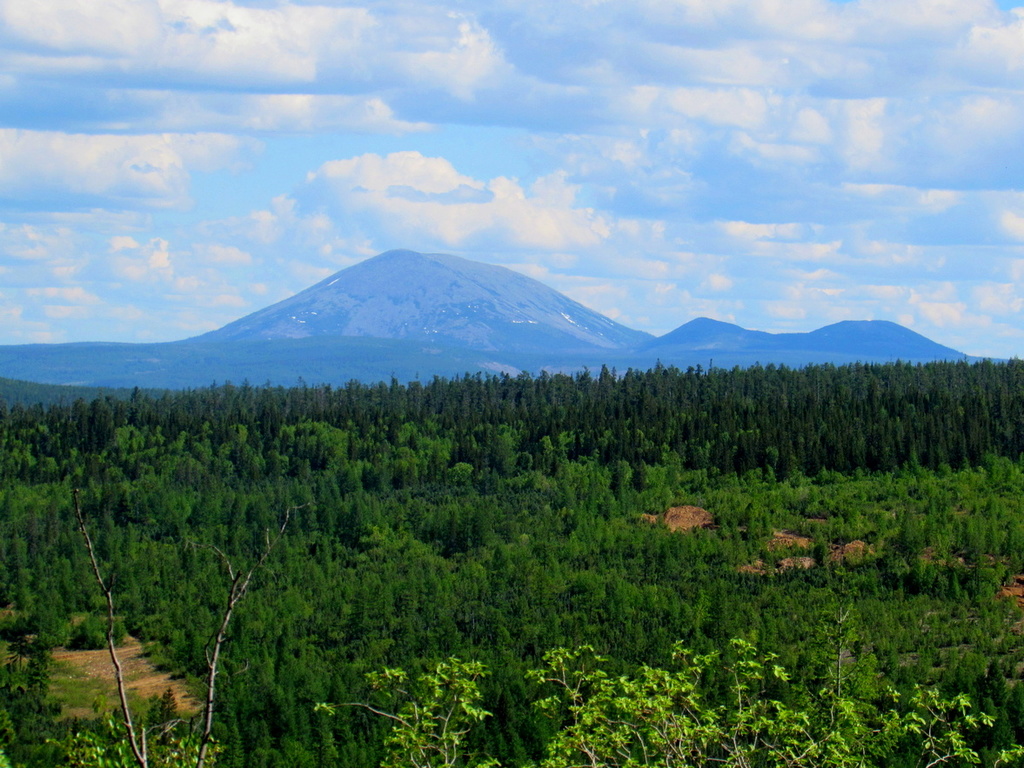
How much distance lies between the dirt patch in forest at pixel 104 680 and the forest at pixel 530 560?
1.74m

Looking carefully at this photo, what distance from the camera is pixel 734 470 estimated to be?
169m

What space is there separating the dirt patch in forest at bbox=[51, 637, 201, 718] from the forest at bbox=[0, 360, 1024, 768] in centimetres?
174

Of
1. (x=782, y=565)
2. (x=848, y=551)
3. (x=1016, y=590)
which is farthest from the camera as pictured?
(x=848, y=551)

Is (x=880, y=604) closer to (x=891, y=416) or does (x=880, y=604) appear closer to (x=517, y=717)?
(x=517, y=717)

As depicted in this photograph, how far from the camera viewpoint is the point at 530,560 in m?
134

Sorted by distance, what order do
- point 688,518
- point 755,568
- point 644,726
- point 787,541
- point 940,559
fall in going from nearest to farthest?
1. point 644,726
2. point 940,559
3. point 755,568
4. point 787,541
5. point 688,518

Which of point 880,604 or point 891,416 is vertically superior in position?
point 891,416

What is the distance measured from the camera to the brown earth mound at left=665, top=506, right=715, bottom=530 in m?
146

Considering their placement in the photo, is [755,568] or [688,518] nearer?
[755,568]

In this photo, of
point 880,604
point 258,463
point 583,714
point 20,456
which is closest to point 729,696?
point 880,604

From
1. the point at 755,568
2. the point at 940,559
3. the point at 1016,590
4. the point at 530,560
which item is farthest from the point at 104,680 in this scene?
the point at 1016,590

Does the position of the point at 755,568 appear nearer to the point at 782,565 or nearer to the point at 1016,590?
the point at 782,565

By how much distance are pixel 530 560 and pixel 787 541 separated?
89.1 feet

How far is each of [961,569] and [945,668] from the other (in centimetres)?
2971
